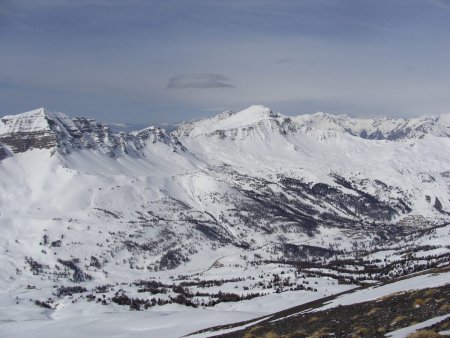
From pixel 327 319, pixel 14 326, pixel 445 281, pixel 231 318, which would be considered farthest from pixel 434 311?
pixel 14 326

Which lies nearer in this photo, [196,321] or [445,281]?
[445,281]

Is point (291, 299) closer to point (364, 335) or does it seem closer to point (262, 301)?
point (262, 301)

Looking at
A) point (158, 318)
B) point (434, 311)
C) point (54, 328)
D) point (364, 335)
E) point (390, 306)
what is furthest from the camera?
point (54, 328)

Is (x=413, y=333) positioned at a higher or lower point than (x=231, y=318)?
higher

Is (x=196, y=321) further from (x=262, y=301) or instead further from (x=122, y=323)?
(x=262, y=301)

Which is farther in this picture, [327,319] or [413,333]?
[327,319]

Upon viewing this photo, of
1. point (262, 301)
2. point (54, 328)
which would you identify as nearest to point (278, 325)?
point (54, 328)

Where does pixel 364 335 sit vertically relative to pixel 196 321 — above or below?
above

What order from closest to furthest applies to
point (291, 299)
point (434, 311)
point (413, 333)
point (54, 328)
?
point (413, 333)
point (434, 311)
point (54, 328)
point (291, 299)

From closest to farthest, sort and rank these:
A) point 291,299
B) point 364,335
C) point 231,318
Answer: point 364,335 < point 231,318 < point 291,299
